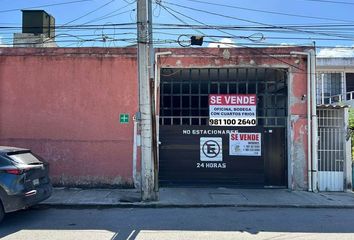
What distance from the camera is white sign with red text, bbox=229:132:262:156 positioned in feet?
45.1

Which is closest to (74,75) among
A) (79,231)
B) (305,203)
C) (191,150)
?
(191,150)

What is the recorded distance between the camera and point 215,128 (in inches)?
541

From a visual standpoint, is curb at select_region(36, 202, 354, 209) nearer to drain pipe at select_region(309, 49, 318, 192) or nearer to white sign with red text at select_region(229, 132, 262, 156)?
drain pipe at select_region(309, 49, 318, 192)

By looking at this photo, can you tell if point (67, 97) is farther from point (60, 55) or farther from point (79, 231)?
point (79, 231)

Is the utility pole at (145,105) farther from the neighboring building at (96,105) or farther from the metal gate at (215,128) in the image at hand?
the metal gate at (215,128)

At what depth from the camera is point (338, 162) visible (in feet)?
44.8

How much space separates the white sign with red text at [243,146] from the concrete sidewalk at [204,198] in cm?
125

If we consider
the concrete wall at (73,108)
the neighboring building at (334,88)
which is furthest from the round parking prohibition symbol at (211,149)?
the neighboring building at (334,88)

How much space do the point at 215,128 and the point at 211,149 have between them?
0.72m

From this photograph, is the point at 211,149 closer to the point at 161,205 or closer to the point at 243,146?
the point at 243,146

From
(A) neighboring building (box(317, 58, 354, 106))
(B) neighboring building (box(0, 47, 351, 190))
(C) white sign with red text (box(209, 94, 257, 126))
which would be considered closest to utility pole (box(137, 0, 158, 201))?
(B) neighboring building (box(0, 47, 351, 190))

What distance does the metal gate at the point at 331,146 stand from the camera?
13469 millimetres

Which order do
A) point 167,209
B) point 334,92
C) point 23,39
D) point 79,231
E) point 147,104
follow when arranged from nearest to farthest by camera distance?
point 79,231, point 167,209, point 147,104, point 23,39, point 334,92

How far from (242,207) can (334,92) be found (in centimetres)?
1757
